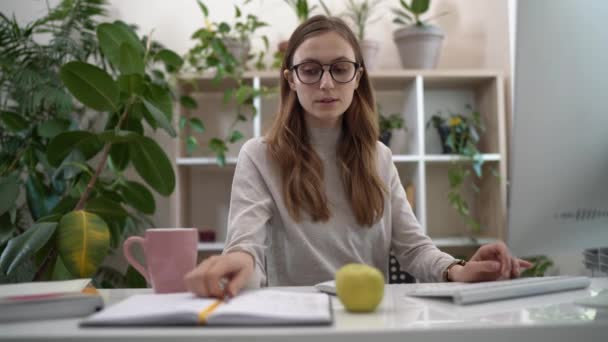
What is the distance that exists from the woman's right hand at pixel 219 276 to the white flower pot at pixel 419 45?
2298 millimetres

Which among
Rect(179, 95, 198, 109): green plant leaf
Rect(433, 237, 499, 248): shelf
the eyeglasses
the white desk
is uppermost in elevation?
Rect(179, 95, 198, 109): green plant leaf

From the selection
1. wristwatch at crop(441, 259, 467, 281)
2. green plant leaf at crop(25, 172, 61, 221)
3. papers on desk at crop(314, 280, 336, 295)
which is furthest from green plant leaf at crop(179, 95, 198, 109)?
papers on desk at crop(314, 280, 336, 295)

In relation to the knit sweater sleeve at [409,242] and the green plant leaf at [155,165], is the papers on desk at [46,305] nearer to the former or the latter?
the knit sweater sleeve at [409,242]

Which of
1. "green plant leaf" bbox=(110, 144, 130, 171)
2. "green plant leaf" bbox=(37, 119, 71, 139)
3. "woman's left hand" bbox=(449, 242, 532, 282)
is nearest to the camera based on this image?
"woman's left hand" bbox=(449, 242, 532, 282)

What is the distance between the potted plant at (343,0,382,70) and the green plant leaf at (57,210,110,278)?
166 centimetres

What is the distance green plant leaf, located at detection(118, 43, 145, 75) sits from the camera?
6.64ft

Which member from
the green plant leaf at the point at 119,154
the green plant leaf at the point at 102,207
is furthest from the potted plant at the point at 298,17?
the green plant leaf at the point at 102,207

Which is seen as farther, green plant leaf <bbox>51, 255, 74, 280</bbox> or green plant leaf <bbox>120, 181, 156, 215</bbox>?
green plant leaf <bbox>120, 181, 156, 215</bbox>

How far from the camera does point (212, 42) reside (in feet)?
9.33

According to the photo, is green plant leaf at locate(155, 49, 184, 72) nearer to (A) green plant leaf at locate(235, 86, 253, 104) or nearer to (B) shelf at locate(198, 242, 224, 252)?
(A) green plant leaf at locate(235, 86, 253, 104)

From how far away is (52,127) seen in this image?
8.45 ft

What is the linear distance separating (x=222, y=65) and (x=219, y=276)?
2.19 meters

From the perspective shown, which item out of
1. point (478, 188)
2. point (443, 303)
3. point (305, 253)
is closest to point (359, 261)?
point (305, 253)

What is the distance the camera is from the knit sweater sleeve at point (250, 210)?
1.24 metres
